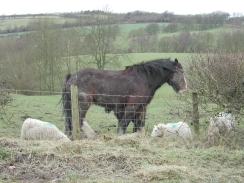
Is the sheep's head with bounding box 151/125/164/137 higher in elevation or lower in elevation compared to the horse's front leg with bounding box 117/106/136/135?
lower

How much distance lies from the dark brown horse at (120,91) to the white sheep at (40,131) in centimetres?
50

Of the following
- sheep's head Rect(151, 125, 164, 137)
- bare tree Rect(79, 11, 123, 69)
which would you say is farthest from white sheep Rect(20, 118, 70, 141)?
bare tree Rect(79, 11, 123, 69)

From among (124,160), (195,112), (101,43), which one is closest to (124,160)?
(124,160)

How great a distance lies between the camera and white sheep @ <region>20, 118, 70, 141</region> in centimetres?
813

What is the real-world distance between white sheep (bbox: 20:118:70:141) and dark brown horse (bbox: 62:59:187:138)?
50 cm

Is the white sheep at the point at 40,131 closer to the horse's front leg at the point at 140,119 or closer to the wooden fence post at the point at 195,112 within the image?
the horse's front leg at the point at 140,119

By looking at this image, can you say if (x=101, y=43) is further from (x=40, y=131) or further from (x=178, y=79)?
(x=40, y=131)

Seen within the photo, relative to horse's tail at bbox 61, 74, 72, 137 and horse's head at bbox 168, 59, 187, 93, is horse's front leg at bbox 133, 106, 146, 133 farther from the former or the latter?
horse's tail at bbox 61, 74, 72, 137

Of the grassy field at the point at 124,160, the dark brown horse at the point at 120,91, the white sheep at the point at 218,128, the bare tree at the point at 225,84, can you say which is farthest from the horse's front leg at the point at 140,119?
the white sheep at the point at 218,128

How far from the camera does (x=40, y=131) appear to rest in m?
8.38

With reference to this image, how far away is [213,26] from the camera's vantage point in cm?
4731

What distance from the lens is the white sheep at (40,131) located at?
26.7ft

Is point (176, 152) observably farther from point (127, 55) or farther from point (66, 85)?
point (127, 55)

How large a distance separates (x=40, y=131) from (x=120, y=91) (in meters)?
2.51
